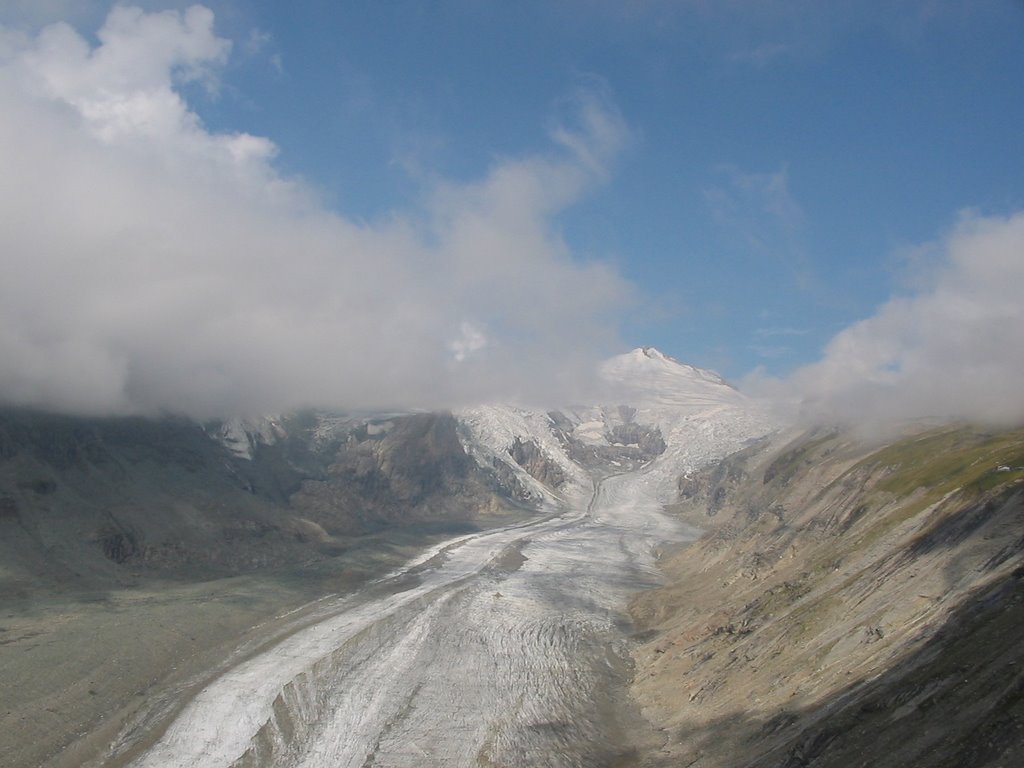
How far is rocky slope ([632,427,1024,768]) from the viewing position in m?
21.5

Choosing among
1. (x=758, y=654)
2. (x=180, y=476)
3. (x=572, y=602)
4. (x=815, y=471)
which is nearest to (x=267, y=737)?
(x=758, y=654)

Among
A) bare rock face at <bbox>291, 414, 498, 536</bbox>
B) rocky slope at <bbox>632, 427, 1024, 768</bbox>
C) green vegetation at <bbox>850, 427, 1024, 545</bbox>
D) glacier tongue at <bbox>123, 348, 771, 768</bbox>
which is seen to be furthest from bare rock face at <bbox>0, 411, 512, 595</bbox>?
green vegetation at <bbox>850, 427, 1024, 545</bbox>

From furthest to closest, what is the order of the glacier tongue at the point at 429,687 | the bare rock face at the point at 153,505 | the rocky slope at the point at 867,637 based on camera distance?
the bare rock face at the point at 153,505 → the glacier tongue at the point at 429,687 → the rocky slope at the point at 867,637

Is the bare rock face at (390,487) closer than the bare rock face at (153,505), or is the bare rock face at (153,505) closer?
the bare rock face at (153,505)

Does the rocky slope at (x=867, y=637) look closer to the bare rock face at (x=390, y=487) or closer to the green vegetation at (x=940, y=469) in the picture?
the green vegetation at (x=940, y=469)

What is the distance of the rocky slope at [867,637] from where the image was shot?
846 inches

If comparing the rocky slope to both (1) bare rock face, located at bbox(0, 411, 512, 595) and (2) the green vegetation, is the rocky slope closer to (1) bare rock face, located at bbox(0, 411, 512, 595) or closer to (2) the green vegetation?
(2) the green vegetation

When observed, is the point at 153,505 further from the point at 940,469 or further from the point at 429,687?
the point at 940,469

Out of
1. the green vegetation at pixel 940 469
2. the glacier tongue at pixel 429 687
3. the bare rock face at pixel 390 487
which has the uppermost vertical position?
the bare rock face at pixel 390 487

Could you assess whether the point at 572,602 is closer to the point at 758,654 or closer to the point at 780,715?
the point at 758,654

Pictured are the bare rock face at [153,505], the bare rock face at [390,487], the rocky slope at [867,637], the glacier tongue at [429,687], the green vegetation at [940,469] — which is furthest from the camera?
the bare rock face at [390,487]

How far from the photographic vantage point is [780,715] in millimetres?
30078

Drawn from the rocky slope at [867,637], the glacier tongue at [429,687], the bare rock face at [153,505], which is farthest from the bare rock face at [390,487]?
the rocky slope at [867,637]

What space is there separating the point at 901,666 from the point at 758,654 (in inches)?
541
